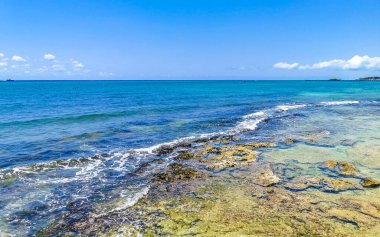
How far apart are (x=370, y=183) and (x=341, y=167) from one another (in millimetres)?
2581

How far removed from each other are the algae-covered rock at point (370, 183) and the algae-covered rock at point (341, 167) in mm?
1272

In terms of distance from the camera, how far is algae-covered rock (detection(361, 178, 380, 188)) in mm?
13284

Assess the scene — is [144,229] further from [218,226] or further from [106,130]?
[106,130]

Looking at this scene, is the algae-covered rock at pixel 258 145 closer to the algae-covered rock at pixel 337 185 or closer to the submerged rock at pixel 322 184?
the submerged rock at pixel 322 184

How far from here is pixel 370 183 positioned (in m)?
13.4

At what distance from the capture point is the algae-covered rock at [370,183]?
13.3 metres

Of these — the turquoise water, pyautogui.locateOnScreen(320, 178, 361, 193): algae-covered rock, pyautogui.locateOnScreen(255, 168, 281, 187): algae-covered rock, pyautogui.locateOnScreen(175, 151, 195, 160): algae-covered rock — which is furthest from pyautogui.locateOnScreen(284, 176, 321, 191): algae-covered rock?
the turquoise water

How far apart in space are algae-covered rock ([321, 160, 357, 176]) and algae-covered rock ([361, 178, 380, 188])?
1272mm

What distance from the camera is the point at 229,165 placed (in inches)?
653

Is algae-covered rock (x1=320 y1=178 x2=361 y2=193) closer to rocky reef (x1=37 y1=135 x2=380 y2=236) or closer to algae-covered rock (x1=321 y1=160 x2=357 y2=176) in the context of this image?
rocky reef (x1=37 y1=135 x2=380 y2=236)

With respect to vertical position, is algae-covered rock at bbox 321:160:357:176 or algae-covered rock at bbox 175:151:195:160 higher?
algae-covered rock at bbox 321:160:357:176

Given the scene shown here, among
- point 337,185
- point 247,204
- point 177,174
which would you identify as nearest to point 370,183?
point 337,185

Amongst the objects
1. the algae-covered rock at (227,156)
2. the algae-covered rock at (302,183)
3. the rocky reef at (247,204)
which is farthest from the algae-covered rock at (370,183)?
the algae-covered rock at (227,156)

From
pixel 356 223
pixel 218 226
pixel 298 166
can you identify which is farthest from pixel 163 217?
pixel 298 166
